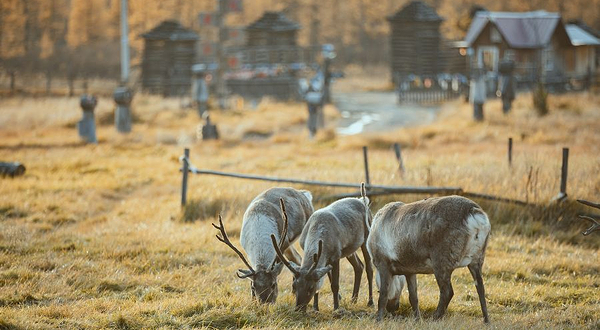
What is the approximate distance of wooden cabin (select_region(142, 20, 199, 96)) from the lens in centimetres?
4306

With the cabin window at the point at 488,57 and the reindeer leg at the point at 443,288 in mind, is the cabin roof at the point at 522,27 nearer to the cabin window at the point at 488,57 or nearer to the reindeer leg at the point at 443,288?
the cabin window at the point at 488,57

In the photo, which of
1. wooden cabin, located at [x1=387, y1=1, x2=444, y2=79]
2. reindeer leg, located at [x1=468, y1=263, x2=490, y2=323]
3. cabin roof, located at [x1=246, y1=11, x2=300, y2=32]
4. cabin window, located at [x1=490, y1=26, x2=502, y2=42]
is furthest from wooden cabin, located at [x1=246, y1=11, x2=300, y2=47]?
reindeer leg, located at [x1=468, y1=263, x2=490, y2=323]

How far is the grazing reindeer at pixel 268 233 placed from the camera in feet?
23.6

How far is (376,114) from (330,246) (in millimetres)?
23130

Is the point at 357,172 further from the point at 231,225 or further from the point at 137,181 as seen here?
the point at 137,181

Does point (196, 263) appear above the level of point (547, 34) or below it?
below

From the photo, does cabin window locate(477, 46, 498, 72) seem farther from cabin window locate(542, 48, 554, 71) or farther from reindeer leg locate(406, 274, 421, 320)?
reindeer leg locate(406, 274, 421, 320)

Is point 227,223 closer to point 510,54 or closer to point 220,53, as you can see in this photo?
point 220,53

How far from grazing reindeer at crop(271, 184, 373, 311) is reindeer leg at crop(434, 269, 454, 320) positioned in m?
1.00

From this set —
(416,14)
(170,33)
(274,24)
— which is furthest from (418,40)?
(170,33)

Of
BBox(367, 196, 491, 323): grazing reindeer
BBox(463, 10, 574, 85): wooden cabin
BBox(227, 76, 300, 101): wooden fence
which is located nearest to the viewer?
BBox(367, 196, 491, 323): grazing reindeer

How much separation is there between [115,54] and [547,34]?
32570 mm

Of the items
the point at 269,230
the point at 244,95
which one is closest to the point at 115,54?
the point at 244,95

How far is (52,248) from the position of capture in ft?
33.2
